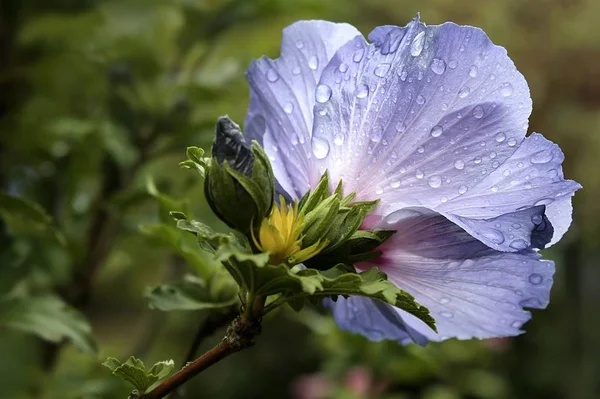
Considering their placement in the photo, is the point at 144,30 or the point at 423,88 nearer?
the point at 423,88

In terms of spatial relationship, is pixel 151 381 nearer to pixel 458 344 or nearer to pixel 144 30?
pixel 144 30

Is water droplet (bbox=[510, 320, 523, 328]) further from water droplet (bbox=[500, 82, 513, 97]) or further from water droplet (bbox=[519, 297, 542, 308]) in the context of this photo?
water droplet (bbox=[500, 82, 513, 97])

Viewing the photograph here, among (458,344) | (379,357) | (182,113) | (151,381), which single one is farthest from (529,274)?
(458,344)

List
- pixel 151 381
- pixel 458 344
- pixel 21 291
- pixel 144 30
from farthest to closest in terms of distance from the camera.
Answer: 1. pixel 458 344
2. pixel 144 30
3. pixel 21 291
4. pixel 151 381

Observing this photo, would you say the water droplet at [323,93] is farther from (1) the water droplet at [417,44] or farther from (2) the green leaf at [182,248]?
(2) the green leaf at [182,248]

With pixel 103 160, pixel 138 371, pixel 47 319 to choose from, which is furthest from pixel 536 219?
pixel 103 160

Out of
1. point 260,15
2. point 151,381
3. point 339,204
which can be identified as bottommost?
point 151,381

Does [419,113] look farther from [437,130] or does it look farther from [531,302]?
[531,302]
